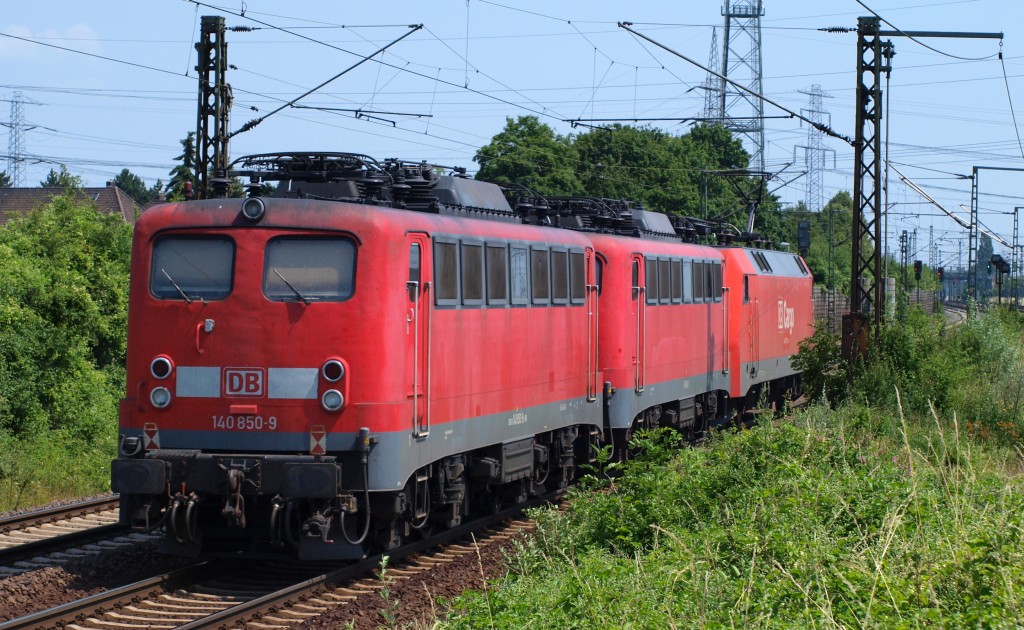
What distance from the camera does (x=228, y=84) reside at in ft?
77.0

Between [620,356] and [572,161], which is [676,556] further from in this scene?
[572,161]

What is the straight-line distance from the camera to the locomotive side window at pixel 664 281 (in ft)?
64.6

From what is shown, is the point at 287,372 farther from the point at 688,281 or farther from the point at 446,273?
the point at 688,281

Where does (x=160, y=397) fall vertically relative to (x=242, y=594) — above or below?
above

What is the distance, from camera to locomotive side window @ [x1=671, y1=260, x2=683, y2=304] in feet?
67.5

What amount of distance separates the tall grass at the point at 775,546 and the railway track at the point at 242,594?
120cm

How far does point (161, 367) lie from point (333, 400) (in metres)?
1.65

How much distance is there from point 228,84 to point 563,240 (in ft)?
34.1

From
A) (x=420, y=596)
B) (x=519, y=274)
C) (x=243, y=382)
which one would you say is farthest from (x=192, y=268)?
(x=519, y=274)

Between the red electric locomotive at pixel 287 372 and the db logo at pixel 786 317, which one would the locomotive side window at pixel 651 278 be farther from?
the db logo at pixel 786 317

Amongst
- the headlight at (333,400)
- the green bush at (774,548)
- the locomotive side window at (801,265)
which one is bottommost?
the green bush at (774,548)

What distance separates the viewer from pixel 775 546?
881 centimetres

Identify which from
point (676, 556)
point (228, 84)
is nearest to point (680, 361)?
point (228, 84)

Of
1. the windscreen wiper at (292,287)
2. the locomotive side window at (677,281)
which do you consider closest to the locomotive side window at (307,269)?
the windscreen wiper at (292,287)
